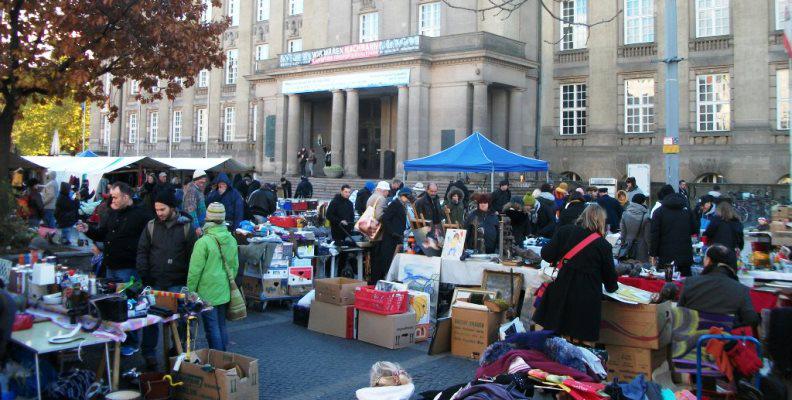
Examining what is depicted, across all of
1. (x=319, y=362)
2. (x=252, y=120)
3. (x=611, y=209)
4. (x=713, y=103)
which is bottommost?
(x=319, y=362)

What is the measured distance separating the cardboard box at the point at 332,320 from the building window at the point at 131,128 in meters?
48.6

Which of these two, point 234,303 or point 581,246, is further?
point 234,303

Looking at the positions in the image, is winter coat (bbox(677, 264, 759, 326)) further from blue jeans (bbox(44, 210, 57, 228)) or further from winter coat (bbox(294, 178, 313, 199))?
winter coat (bbox(294, 178, 313, 199))

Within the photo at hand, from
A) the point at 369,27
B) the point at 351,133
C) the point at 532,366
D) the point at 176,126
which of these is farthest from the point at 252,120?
the point at 532,366

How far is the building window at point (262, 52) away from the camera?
4450 centimetres

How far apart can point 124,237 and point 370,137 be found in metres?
29.6

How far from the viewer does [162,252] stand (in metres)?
7.55

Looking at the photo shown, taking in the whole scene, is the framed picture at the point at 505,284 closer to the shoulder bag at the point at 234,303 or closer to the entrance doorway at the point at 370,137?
the shoulder bag at the point at 234,303

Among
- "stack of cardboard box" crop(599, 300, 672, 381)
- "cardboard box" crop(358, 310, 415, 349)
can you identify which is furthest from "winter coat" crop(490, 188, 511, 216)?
"stack of cardboard box" crop(599, 300, 672, 381)

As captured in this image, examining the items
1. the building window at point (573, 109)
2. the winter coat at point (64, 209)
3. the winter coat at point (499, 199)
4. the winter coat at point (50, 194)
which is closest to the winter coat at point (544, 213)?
the winter coat at point (499, 199)

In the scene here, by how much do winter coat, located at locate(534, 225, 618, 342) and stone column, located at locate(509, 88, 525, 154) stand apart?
25.8m

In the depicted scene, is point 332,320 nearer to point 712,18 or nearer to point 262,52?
point 712,18

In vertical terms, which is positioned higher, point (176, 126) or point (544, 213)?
point (176, 126)

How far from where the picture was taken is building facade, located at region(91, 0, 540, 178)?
30.6 metres
